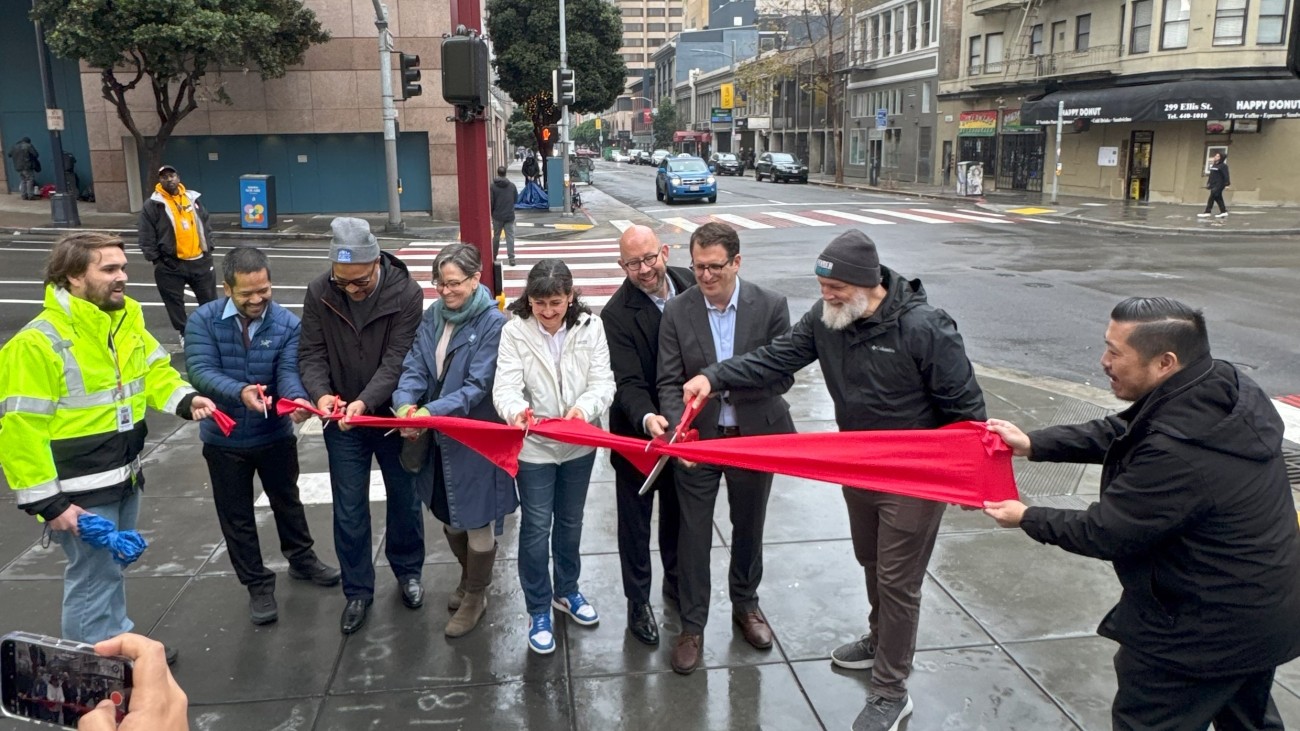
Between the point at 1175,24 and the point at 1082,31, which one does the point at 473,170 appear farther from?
the point at 1082,31

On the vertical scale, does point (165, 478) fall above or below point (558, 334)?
below

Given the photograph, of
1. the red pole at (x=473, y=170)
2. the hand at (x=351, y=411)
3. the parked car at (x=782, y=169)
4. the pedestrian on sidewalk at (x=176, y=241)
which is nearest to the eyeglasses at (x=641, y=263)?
the hand at (x=351, y=411)

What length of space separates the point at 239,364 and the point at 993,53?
41.1 m

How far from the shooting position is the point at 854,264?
3.77m

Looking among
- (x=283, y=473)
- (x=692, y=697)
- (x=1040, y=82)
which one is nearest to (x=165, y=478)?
(x=283, y=473)

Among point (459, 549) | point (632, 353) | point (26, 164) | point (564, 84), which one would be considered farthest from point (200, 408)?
point (26, 164)

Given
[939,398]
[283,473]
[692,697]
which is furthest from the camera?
[283,473]

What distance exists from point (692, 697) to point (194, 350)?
9.29 feet

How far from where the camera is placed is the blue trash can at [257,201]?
76.4 ft

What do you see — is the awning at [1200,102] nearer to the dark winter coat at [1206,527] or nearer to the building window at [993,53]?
the building window at [993,53]

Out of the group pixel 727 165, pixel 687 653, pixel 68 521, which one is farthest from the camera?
pixel 727 165

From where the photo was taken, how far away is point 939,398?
12.6 ft

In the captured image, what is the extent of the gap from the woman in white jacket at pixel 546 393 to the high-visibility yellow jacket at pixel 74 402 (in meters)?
1.49

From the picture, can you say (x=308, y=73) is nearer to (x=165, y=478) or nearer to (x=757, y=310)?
(x=165, y=478)
